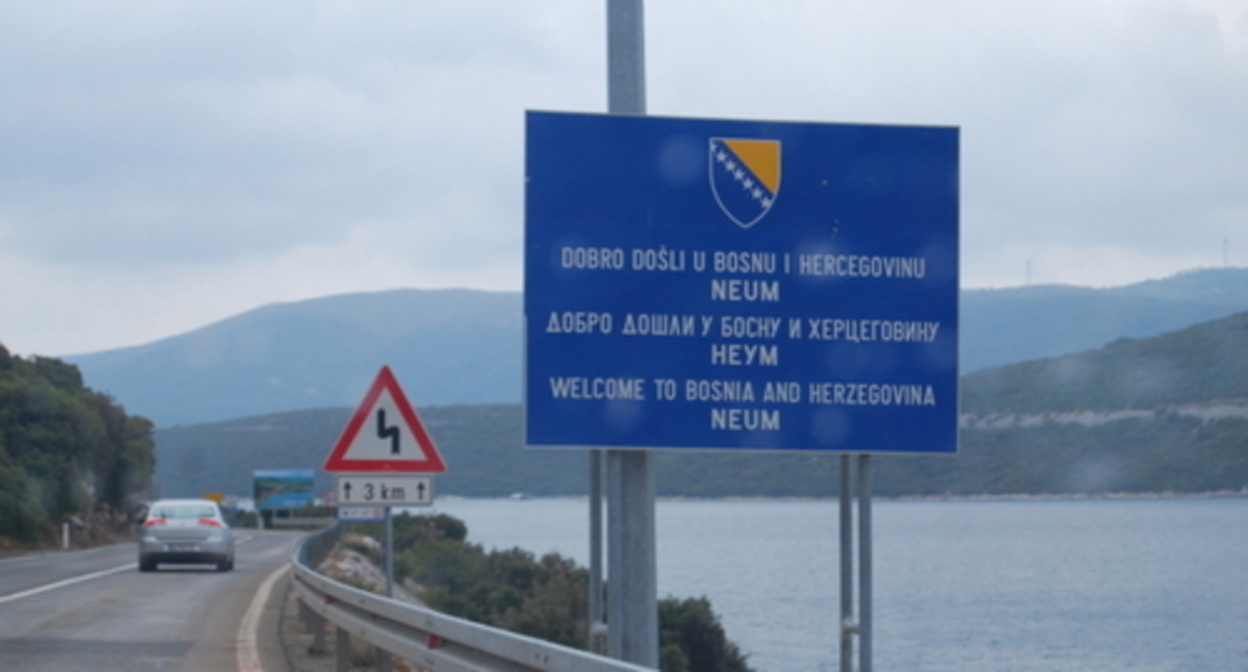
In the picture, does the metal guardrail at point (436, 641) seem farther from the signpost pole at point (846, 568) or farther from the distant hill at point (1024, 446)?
the distant hill at point (1024, 446)

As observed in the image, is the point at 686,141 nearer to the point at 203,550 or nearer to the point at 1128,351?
the point at 203,550

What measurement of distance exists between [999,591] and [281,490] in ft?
161

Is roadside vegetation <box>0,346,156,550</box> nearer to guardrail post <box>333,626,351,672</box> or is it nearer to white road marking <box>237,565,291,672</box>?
white road marking <box>237,565,291,672</box>

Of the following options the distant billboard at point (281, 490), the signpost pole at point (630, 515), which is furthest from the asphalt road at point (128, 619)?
the distant billboard at point (281, 490)

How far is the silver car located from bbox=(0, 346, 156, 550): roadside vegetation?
17.5 metres

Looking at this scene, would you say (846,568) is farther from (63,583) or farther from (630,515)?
(63,583)

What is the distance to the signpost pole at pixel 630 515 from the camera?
8.98 metres

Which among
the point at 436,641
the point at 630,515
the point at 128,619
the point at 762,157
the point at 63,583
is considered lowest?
the point at 63,583

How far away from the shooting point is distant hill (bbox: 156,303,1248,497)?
97.2 m

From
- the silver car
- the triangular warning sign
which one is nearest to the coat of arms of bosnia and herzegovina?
the triangular warning sign

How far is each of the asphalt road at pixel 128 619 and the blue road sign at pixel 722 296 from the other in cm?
554

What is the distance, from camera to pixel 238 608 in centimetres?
2011

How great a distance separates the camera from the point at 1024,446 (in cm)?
11669

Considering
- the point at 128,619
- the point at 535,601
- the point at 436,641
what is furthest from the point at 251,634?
the point at 535,601
